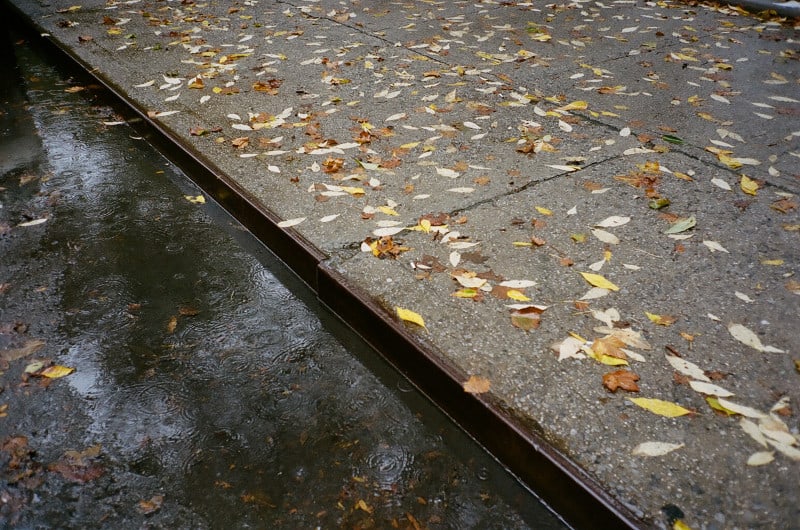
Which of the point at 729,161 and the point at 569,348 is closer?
the point at 569,348

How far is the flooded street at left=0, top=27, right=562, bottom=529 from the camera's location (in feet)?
6.56

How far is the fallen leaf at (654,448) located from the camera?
1.93 meters

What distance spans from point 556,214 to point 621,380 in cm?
120

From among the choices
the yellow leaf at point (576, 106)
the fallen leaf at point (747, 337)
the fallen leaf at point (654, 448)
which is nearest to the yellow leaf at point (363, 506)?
the fallen leaf at point (654, 448)

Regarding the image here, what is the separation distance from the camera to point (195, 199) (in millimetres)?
3752

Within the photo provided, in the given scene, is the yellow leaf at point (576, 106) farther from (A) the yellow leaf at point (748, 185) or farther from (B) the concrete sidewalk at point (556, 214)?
(A) the yellow leaf at point (748, 185)

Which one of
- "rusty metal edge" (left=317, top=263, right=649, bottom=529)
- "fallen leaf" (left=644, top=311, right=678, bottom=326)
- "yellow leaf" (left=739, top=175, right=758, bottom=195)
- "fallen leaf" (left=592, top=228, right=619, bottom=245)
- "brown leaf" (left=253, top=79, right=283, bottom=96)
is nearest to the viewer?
"rusty metal edge" (left=317, top=263, right=649, bottom=529)

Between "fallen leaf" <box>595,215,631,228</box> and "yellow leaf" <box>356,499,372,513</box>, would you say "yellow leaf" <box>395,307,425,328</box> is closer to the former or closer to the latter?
"yellow leaf" <box>356,499,372,513</box>

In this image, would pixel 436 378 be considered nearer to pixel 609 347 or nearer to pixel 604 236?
pixel 609 347

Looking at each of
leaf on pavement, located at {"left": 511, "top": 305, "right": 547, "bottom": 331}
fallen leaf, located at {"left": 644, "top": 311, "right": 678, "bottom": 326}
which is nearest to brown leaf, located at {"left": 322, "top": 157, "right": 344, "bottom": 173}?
leaf on pavement, located at {"left": 511, "top": 305, "right": 547, "bottom": 331}

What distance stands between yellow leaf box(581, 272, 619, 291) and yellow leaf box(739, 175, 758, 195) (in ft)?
4.17

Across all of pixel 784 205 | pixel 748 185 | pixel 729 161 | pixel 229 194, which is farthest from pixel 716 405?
pixel 229 194

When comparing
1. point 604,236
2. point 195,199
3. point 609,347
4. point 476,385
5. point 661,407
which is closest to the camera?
point 661,407

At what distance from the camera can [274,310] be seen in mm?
2867
